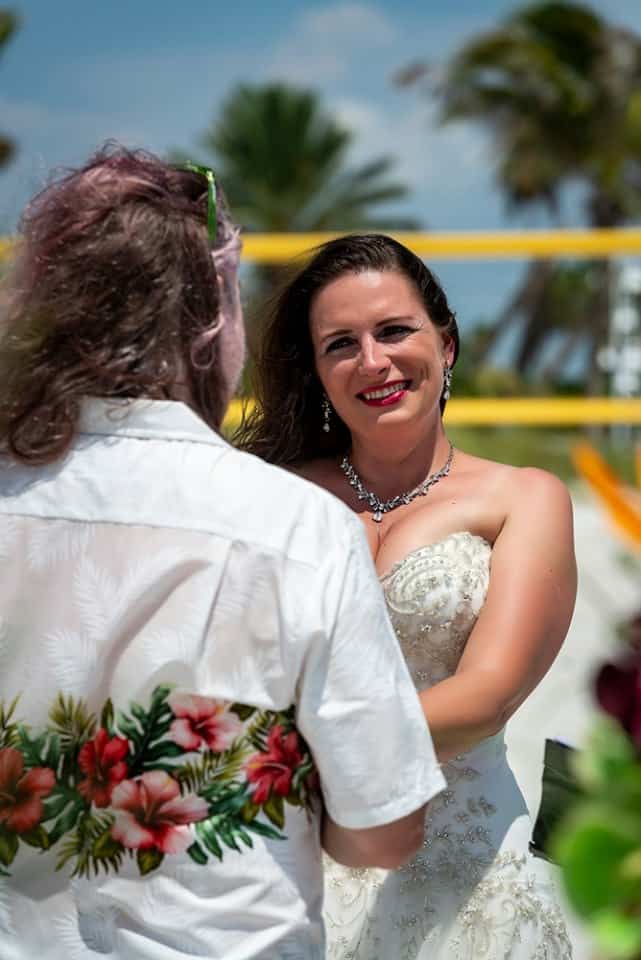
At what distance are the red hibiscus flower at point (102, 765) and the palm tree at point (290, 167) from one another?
35.9 m

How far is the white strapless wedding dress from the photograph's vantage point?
2.54 m

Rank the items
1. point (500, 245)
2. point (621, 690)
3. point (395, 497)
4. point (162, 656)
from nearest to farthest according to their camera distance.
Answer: point (621, 690), point (162, 656), point (395, 497), point (500, 245)

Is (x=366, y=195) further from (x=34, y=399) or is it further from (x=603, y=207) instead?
(x=34, y=399)

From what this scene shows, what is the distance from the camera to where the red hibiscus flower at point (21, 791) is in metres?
1.68

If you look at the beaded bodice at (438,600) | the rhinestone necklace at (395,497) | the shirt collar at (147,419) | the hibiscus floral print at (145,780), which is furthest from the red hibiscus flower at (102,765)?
the rhinestone necklace at (395,497)

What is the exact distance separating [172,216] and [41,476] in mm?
334

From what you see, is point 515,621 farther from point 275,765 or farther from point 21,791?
point 21,791

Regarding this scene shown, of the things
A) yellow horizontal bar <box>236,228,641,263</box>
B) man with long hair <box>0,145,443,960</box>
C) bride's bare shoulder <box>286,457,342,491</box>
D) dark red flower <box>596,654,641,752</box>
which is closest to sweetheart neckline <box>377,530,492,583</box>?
bride's bare shoulder <box>286,457,342,491</box>

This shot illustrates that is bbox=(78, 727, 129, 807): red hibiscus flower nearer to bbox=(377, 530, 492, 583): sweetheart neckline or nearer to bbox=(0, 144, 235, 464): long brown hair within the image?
bbox=(0, 144, 235, 464): long brown hair

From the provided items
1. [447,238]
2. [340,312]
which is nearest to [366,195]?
[447,238]

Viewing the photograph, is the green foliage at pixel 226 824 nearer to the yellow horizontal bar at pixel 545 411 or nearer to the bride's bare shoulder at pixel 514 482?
the bride's bare shoulder at pixel 514 482

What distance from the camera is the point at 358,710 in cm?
164

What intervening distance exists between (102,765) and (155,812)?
8cm

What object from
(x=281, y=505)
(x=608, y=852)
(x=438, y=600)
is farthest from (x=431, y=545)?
(x=608, y=852)
